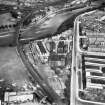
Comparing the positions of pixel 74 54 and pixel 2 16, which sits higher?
pixel 2 16

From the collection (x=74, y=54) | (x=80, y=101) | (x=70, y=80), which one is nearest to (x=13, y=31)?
(x=74, y=54)

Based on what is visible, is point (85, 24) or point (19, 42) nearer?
point (19, 42)

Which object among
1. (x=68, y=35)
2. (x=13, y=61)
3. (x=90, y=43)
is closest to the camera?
(x=13, y=61)

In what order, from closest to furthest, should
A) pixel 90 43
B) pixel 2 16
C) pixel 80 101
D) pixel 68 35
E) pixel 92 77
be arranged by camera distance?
pixel 80 101, pixel 92 77, pixel 90 43, pixel 68 35, pixel 2 16

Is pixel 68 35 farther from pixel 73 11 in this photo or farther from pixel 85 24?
pixel 73 11

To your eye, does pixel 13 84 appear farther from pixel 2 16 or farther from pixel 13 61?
pixel 2 16

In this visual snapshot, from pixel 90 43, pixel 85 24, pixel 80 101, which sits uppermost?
pixel 85 24
